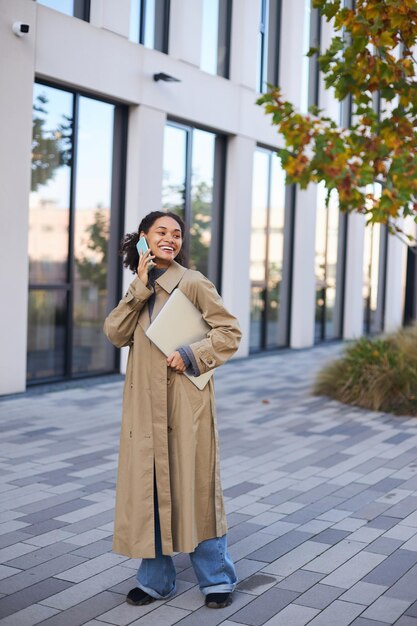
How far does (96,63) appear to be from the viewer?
11.4 m

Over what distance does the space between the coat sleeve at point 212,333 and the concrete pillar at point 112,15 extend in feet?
27.0

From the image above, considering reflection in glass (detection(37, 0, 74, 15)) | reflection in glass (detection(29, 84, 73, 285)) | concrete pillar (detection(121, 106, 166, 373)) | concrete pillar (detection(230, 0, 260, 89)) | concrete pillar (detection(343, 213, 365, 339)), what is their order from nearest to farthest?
1. reflection in glass (detection(37, 0, 74, 15))
2. reflection in glass (detection(29, 84, 73, 285))
3. concrete pillar (detection(121, 106, 166, 373))
4. concrete pillar (detection(230, 0, 260, 89))
5. concrete pillar (detection(343, 213, 365, 339))

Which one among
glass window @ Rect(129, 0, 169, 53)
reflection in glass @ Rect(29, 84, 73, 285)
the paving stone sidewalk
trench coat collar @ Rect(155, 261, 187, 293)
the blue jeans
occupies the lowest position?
the paving stone sidewalk

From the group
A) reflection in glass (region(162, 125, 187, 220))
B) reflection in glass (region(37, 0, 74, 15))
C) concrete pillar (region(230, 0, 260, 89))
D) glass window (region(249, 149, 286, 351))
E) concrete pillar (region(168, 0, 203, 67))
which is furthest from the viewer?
glass window (region(249, 149, 286, 351))

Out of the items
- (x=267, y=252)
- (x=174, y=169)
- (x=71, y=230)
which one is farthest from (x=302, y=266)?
(x=71, y=230)

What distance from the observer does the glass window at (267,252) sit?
16.2 metres

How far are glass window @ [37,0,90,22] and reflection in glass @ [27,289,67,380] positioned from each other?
144 inches

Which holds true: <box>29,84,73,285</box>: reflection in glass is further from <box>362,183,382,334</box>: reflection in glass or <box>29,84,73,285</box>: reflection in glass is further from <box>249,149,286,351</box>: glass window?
<box>362,183,382,334</box>: reflection in glass

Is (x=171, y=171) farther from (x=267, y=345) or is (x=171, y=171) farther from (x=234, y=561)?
(x=234, y=561)

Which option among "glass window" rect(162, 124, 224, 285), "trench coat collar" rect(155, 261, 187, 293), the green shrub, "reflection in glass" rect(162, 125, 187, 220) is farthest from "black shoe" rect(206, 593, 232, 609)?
"reflection in glass" rect(162, 125, 187, 220)

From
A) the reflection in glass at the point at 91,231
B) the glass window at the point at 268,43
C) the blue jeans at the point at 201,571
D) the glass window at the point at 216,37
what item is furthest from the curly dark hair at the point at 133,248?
the glass window at the point at 268,43

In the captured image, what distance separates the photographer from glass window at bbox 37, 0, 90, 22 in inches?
431

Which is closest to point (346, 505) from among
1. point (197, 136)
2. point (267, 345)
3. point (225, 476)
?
point (225, 476)

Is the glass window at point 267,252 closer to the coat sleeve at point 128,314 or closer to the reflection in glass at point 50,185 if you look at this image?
the reflection in glass at point 50,185
